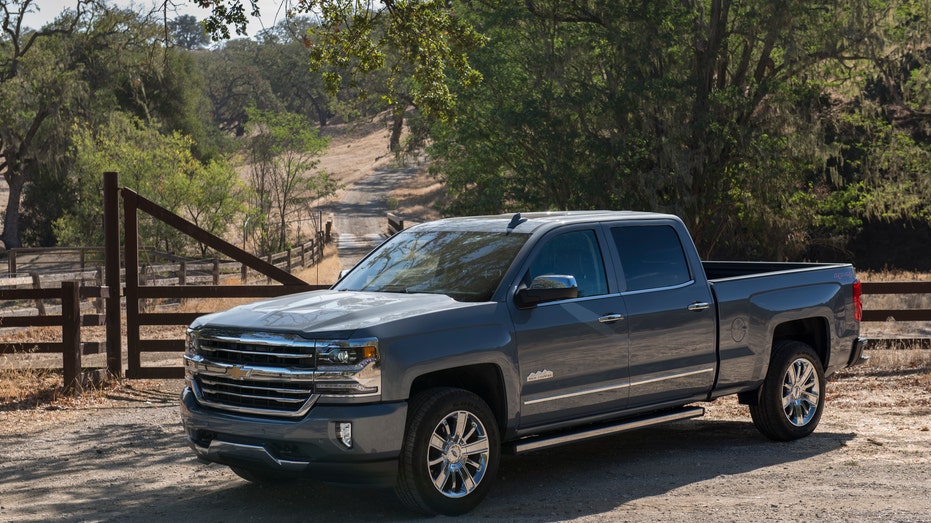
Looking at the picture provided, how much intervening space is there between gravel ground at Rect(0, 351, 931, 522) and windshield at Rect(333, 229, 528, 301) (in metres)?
1.42

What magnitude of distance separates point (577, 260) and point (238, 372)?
8.37 ft

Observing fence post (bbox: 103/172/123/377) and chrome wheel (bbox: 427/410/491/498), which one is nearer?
chrome wheel (bbox: 427/410/491/498)

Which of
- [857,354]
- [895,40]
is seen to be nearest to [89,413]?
[857,354]

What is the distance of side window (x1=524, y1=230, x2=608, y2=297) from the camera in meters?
7.60

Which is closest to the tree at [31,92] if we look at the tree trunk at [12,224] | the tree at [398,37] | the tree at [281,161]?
the tree trunk at [12,224]

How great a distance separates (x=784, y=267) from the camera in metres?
10.1

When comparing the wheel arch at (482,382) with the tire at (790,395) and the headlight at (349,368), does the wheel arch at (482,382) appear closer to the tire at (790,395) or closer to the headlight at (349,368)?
the headlight at (349,368)

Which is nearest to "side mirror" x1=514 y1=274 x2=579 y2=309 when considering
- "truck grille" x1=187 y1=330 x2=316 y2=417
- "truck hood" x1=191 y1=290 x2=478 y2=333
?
"truck hood" x1=191 y1=290 x2=478 y2=333

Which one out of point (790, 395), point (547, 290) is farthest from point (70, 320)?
point (790, 395)

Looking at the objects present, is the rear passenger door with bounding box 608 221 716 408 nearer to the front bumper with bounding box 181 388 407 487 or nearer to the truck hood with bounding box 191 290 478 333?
the truck hood with bounding box 191 290 478 333

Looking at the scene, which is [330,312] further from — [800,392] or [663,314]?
[800,392]

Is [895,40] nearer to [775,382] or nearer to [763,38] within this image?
[763,38]

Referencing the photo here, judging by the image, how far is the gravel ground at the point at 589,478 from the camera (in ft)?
22.4

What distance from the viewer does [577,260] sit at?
25.6 feet
